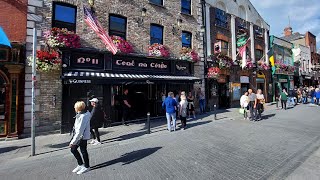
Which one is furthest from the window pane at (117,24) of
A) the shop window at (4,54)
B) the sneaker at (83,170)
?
the sneaker at (83,170)

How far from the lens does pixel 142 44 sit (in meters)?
12.5

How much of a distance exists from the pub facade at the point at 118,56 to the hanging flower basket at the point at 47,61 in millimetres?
211

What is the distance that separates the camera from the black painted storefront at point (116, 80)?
31.8 feet

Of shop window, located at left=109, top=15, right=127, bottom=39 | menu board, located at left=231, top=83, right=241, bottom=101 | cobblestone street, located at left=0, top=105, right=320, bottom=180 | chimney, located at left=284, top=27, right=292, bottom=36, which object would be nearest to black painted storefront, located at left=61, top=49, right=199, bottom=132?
shop window, located at left=109, top=15, right=127, bottom=39

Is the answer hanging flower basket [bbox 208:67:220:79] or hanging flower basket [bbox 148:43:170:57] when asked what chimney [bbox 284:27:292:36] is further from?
hanging flower basket [bbox 148:43:170:57]

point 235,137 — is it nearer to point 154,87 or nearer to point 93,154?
point 93,154

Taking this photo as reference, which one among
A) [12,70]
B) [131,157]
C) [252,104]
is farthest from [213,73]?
[12,70]

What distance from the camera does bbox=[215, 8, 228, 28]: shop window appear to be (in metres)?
17.7

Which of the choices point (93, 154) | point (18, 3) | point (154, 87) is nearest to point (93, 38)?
point (18, 3)

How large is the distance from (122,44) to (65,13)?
3.04 m

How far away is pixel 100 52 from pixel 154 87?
3.93 metres

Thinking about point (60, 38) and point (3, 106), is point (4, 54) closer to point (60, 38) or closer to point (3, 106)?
point (3, 106)

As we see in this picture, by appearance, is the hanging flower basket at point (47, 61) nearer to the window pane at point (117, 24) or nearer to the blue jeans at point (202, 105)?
the window pane at point (117, 24)

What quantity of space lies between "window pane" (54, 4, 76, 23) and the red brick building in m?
1.45
